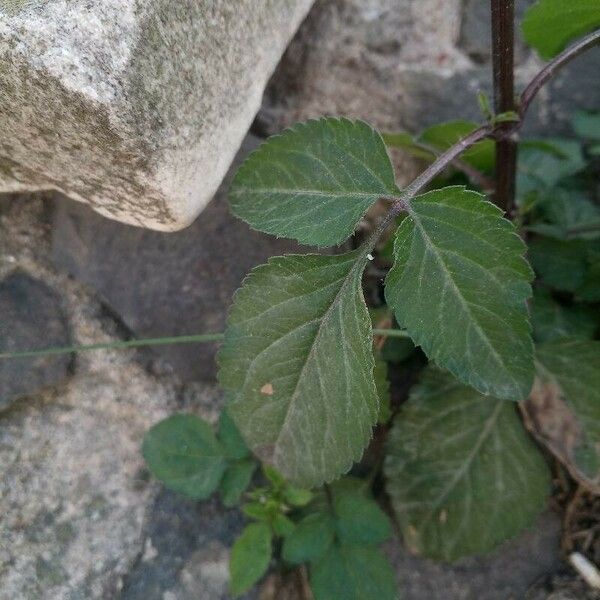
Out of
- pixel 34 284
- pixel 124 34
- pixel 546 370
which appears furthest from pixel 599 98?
pixel 34 284

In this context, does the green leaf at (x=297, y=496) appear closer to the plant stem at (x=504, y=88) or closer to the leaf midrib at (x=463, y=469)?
the leaf midrib at (x=463, y=469)

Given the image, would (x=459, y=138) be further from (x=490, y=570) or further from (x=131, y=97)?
(x=490, y=570)

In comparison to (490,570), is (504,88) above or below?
above

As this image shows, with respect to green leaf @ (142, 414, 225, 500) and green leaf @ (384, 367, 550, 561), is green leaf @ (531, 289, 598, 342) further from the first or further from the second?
green leaf @ (142, 414, 225, 500)

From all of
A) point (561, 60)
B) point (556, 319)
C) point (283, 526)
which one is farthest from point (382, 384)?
point (561, 60)

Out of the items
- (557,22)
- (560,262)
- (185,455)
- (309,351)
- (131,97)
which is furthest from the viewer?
(560,262)

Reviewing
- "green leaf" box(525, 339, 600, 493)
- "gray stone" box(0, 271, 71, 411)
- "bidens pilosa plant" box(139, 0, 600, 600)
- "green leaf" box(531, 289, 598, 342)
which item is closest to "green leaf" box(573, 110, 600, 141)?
"bidens pilosa plant" box(139, 0, 600, 600)

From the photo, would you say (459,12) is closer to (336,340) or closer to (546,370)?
(546,370)
